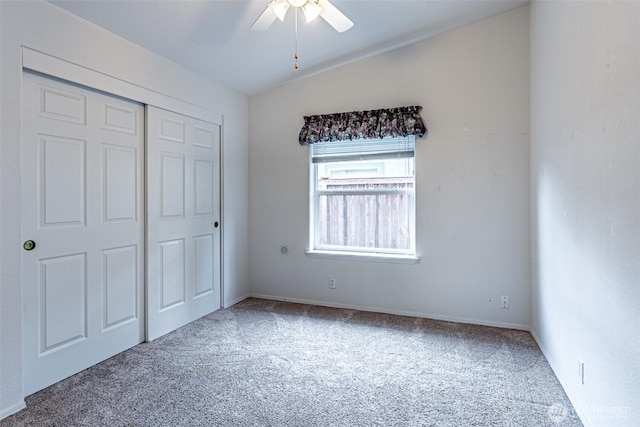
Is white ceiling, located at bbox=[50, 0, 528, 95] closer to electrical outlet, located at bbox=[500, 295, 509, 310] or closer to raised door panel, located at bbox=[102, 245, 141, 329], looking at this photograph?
raised door panel, located at bbox=[102, 245, 141, 329]

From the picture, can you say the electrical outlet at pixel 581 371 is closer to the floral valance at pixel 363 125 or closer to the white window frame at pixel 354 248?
the white window frame at pixel 354 248

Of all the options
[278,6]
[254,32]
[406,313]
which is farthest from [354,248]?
[278,6]

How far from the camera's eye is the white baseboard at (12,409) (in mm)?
1851

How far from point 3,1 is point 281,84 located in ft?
7.88

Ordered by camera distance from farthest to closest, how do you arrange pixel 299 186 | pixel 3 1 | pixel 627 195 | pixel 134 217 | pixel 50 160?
pixel 299 186 → pixel 134 217 → pixel 50 160 → pixel 3 1 → pixel 627 195

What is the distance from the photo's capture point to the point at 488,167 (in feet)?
10.2

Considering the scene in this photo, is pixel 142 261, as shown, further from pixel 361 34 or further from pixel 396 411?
pixel 361 34

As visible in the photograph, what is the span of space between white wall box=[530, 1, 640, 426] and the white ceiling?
2.88 feet

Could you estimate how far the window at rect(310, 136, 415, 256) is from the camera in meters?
3.49

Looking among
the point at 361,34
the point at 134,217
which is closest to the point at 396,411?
the point at 134,217

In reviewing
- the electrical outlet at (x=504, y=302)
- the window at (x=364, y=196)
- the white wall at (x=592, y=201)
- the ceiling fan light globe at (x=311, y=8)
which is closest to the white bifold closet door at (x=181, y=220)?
the window at (x=364, y=196)

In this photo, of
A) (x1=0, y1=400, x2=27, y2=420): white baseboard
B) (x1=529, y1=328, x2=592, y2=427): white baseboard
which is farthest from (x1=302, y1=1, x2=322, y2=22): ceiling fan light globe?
(x1=0, y1=400, x2=27, y2=420): white baseboard

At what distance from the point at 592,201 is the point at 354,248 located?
2292 millimetres

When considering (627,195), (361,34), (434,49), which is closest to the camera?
(627,195)
